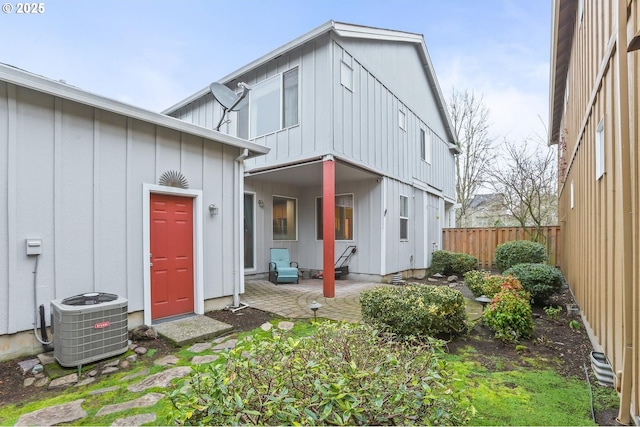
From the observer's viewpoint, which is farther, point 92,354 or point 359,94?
point 359,94

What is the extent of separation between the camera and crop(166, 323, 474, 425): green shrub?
1.32 meters

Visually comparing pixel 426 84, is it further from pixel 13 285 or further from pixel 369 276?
pixel 13 285

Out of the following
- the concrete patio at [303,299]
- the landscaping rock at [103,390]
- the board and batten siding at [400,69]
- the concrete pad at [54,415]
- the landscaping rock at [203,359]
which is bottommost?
the concrete patio at [303,299]

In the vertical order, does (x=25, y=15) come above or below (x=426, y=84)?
below

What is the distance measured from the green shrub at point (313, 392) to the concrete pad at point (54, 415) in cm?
171

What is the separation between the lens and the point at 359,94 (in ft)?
25.4

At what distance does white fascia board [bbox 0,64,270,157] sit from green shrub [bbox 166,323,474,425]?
3794 millimetres

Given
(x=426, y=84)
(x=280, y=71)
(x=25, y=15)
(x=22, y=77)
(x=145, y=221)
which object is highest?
(x=426, y=84)

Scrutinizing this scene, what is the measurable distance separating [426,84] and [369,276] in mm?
8150

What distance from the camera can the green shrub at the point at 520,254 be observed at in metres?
8.27

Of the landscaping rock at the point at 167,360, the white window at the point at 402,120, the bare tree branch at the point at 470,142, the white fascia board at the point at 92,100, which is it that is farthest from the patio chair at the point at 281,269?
the bare tree branch at the point at 470,142

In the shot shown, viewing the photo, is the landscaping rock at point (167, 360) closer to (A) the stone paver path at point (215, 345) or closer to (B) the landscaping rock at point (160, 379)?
(A) the stone paver path at point (215, 345)

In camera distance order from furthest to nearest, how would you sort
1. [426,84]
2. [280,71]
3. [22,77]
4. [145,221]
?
[426,84], [280,71], [145,221], [22,77]

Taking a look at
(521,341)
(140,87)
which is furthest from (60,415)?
(140,87)
